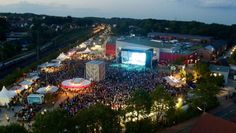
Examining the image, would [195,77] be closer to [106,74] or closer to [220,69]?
[220,69]

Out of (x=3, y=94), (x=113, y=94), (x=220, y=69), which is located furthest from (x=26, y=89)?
(x=220, y=69)

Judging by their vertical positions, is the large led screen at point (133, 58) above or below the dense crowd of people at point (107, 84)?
above

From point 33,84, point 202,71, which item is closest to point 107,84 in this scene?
point 33,84

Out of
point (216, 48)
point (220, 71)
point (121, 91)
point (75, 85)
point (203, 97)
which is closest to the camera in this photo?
point (203, 97)

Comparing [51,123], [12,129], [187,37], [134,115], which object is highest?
[187,37]

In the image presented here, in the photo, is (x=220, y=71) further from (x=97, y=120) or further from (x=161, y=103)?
(x=97, y=120)

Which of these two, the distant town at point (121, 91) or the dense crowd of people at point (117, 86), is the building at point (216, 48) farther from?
the dense crowd of people at point (117, 86)

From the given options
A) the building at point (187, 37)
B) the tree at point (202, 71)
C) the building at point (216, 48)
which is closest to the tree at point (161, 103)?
the tree at point (202, 71)
